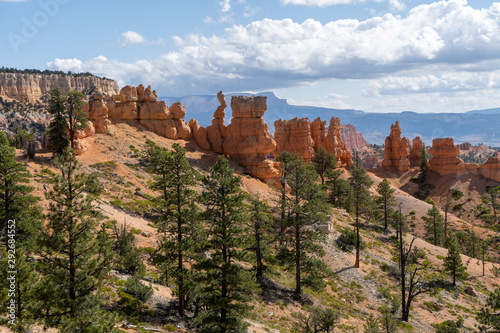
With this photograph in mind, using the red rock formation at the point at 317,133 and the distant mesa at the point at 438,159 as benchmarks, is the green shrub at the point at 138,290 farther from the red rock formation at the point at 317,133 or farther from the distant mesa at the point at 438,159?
the distant mesa at the point at 438,159

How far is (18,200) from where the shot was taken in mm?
27047

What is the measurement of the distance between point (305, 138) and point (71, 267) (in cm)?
7791

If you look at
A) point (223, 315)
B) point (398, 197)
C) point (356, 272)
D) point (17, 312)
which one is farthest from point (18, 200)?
point (398, 197)

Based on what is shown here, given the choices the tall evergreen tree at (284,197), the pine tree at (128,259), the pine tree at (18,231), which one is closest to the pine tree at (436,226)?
the tall evergreen tree at (284,197)

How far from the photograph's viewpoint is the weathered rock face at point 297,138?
92.1m

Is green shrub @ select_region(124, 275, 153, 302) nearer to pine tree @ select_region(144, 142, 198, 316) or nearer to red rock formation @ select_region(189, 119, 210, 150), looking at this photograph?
pine tree @ select_region(144, 142, 198, 316)

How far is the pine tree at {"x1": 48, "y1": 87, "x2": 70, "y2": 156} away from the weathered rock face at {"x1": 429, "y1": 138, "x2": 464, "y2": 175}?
103 m

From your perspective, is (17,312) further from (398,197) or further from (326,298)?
(398,197)

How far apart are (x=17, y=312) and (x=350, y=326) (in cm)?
2804

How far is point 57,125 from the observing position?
4619 centimetres

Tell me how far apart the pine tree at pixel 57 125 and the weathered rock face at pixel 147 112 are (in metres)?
13.2

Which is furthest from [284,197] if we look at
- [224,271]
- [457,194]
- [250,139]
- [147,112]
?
[457,194]

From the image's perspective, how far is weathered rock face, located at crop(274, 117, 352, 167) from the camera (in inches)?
3637

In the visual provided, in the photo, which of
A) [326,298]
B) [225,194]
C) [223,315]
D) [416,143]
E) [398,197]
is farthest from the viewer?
[416,143]
